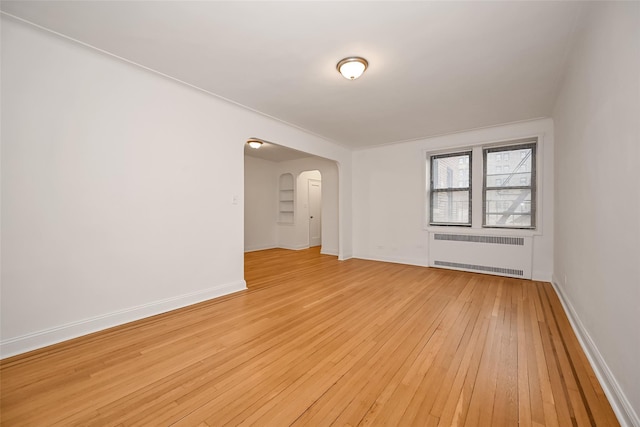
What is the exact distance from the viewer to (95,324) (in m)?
2.51

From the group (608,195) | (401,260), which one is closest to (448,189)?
(401,260)

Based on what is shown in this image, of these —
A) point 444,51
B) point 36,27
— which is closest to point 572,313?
point 444,51

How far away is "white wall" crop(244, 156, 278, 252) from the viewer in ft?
24.7

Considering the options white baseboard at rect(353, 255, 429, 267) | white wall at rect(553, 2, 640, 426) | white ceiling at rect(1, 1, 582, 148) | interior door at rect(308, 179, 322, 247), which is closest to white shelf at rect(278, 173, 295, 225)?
interior door at rect(308, 179, 322, 247)

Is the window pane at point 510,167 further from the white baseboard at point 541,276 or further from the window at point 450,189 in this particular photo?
the white baseboard at point 541,276

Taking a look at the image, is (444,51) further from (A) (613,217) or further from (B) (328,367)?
(B) (328,367)

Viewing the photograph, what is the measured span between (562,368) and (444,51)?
2868 millimetres

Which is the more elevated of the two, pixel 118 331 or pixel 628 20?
pixel 628 20

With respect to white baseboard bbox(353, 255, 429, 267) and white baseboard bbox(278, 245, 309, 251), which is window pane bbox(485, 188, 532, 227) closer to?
white baseboard bbox(353, 255, 429, 267)

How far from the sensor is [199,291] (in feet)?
11.0

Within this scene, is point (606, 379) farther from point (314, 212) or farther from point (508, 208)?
point (314, 212)

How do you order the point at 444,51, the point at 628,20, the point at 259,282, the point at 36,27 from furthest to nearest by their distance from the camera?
1. the point at 259,282
2. the point at 444,51
3. the point at 36,27
4. the point at 628,20

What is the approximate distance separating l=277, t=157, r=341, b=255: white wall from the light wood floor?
393cm

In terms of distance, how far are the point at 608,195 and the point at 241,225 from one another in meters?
3.80
